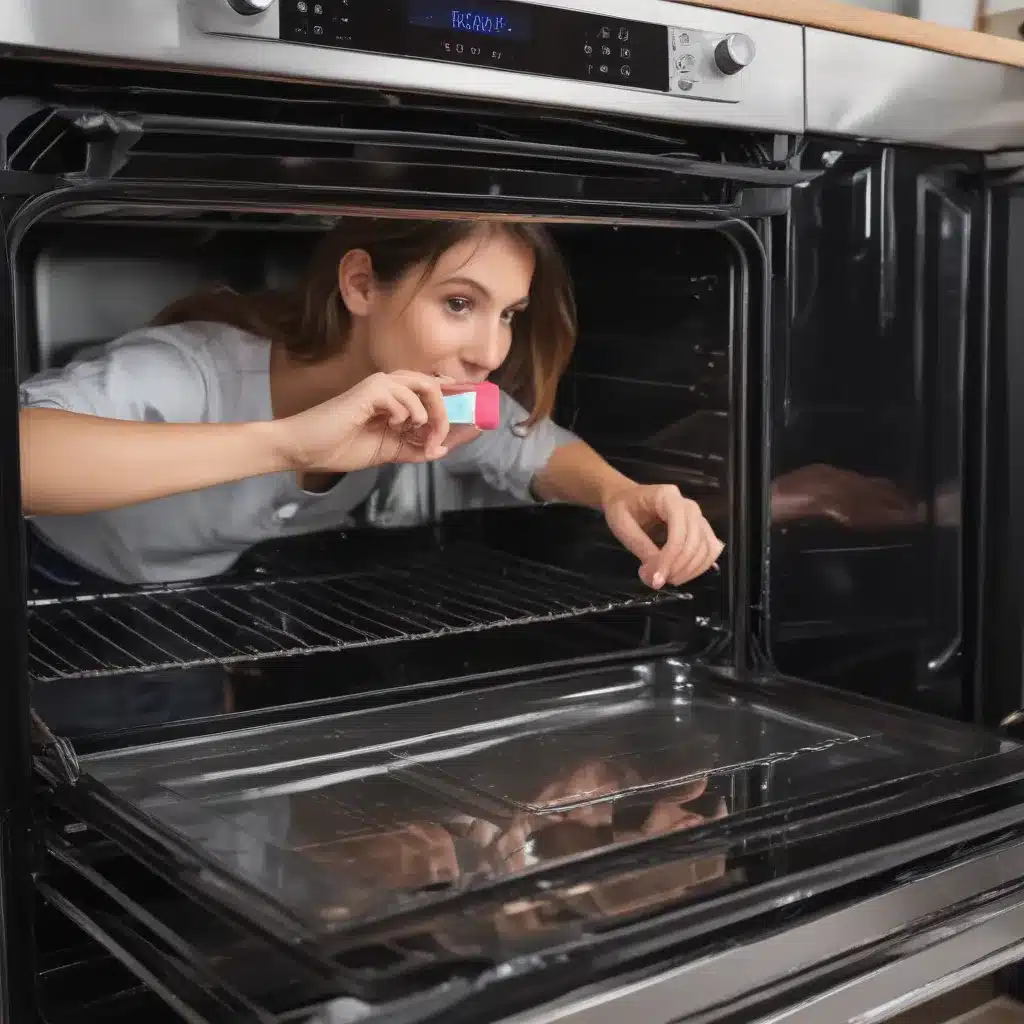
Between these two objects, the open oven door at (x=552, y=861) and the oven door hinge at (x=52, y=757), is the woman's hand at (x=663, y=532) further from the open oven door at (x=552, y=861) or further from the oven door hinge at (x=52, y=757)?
the oven door hinge at (x=52, y=757)

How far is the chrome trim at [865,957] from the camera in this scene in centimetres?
75

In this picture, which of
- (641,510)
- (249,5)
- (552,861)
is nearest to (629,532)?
(641,510)

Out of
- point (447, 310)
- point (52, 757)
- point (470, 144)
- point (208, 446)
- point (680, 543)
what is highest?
point (470, 144)

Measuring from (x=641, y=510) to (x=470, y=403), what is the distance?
0.76 feet

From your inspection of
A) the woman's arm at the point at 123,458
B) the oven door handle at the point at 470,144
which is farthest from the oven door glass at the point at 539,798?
the oven door handle at the point at 470,144

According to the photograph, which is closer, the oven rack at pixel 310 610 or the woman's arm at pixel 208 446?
the woman's arm at pixel 208 446

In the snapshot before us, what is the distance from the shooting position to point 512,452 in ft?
4.54

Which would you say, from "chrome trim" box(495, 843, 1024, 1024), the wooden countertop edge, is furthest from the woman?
"chrome trim" box(495, 843, 1024, 1024)

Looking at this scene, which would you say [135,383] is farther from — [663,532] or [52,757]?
[663,532]

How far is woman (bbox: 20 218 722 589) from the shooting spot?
1.08 m

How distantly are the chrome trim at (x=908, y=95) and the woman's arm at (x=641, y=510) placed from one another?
1.18 ft

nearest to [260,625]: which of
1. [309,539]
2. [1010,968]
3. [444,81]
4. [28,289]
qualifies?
[309,539]

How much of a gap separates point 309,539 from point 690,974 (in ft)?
2.28

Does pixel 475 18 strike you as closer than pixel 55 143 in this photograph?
No
